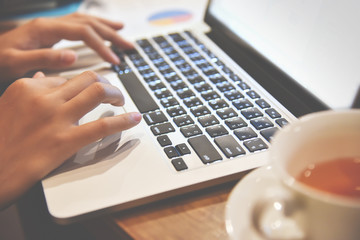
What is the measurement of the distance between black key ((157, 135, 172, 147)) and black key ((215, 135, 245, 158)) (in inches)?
Answer: 2.2

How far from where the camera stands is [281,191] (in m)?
0.30

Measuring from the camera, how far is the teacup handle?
291mm

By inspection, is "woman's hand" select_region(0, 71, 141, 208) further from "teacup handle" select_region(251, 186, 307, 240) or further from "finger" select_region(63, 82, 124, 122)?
"teacup handle" select_region(251, 186, 307, 240)

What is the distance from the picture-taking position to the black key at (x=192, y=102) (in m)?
0.54

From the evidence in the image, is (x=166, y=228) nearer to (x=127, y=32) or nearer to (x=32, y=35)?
(x=32, y=35)

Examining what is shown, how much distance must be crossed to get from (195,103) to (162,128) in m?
0.07

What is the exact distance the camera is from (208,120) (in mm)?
499

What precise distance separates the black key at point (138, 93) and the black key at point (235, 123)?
11 cm

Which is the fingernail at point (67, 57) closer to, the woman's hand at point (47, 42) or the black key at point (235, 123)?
the woman's hand at point (47, 42)

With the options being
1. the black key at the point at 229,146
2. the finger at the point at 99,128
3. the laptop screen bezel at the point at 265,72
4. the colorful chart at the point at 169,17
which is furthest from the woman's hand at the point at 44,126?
the colorful chart at the point at 169,17

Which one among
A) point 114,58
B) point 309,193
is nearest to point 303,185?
point 309,193

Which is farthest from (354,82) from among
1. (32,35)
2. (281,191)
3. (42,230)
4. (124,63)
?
(42,230)

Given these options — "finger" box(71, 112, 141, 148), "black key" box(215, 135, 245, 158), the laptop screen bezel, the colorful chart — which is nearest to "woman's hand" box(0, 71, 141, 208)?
"finger" box(71, 112, 141, 148)

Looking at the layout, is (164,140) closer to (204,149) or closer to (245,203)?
(204,149)
